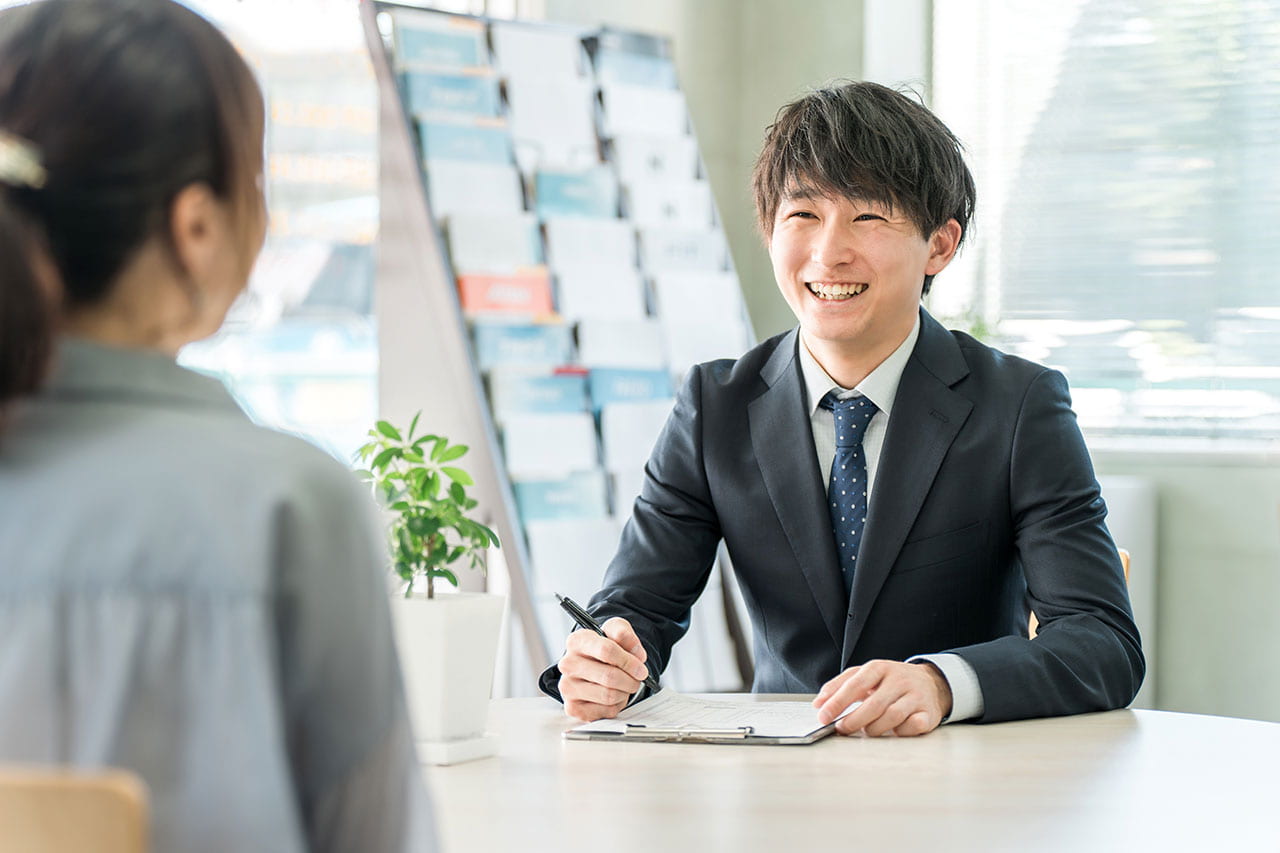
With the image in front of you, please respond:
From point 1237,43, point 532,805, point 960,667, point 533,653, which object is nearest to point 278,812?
point 532,805

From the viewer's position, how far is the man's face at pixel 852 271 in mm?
2127

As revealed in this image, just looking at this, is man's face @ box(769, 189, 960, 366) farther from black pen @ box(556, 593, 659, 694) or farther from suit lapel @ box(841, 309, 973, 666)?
black pen @ box(556, 593, 659, 694)

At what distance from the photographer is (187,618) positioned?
69 cm

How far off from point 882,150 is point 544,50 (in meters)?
2.06

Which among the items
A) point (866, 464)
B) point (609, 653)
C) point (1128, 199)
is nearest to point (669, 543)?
point (866, 464)

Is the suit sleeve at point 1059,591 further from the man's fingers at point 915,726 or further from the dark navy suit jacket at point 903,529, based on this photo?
the man's fingers at point 915,726

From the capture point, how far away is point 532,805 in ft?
4.29

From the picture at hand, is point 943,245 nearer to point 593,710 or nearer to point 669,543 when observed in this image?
point 669,543

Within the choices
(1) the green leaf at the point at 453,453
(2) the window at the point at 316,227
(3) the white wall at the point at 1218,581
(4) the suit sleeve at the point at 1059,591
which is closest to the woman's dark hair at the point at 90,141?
(1) the green leaf at the point at 453,453

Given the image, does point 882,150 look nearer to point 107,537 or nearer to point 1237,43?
point 107,537

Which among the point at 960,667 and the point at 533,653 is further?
the point at 533,653

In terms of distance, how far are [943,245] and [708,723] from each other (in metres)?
0.96

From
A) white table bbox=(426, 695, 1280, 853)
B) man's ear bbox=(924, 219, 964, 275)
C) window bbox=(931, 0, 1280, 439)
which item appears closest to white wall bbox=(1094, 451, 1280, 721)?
window bbox=(931, 0, 1280, 439)

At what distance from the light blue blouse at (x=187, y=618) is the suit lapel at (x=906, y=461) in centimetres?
137
